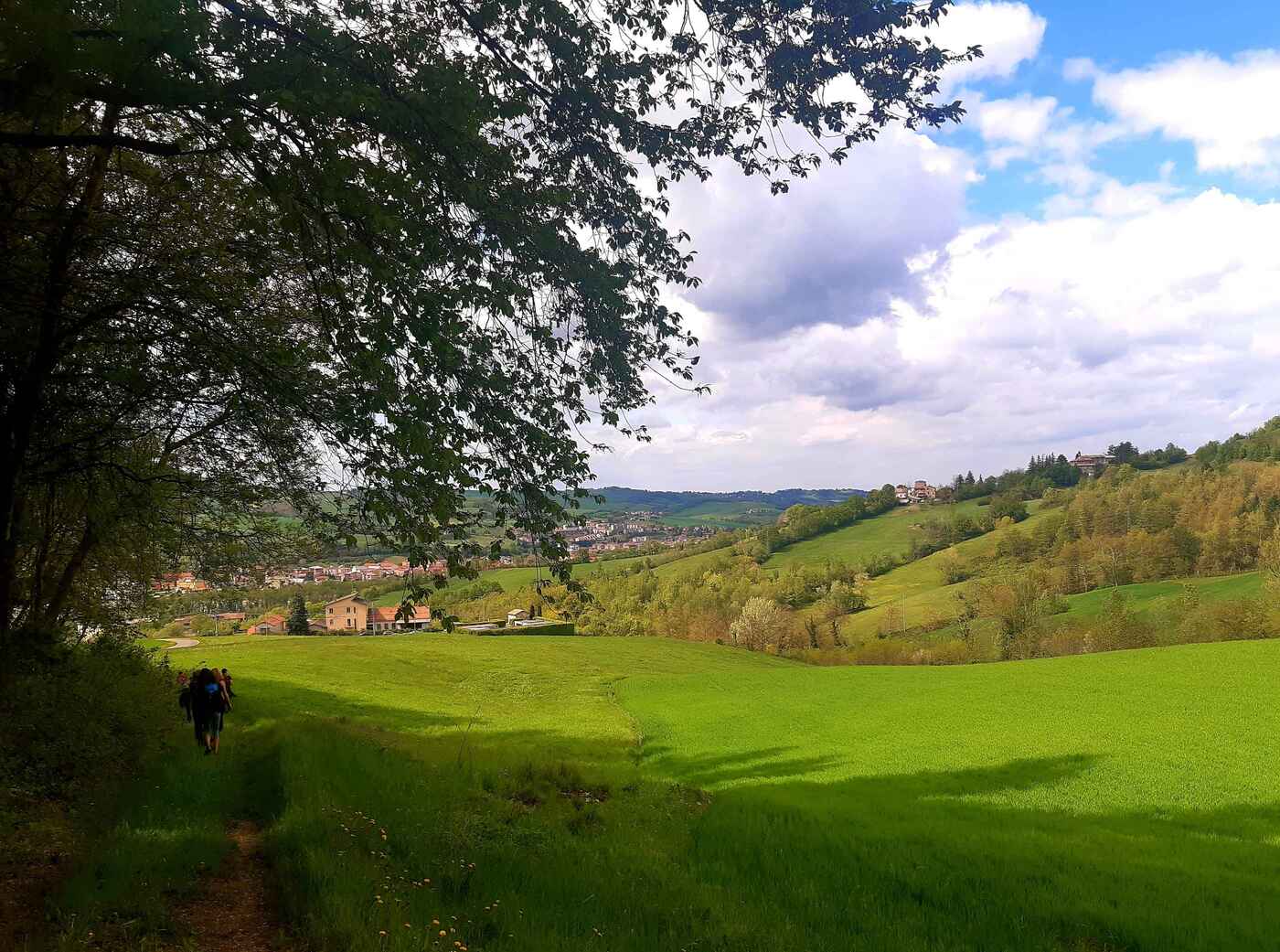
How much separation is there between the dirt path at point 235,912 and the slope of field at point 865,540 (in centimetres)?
14989

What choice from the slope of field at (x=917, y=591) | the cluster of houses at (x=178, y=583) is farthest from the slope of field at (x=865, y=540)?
the cluster of houses at (x=178, y=583)

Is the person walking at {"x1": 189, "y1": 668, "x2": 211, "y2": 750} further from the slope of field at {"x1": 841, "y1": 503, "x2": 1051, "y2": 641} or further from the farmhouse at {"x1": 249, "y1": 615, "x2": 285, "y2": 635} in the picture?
the slope of field at {"x1": 841, "y1": 503, "x2": 1051, "y2": 641}

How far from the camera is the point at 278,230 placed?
285 inches

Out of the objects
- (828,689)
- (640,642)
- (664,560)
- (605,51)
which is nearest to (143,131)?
(605,51)

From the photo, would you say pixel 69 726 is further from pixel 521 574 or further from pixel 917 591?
pixel 917 591

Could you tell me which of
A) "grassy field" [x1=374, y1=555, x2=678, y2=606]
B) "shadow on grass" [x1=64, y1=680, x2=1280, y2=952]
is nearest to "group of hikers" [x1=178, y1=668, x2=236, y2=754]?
"shadow on grass" [x1=64, y1=680, x2=1280, y2=952]

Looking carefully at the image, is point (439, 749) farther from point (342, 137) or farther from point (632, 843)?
point (342, 137)

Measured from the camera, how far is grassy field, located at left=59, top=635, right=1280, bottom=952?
652 centimetres

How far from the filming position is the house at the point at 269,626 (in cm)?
8472

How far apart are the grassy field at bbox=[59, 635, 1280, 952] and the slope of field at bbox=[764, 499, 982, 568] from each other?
129m

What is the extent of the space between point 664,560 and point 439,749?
149 meters

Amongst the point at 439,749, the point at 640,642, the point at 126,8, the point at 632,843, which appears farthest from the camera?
the point at 640,642

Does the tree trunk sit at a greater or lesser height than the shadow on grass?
greater

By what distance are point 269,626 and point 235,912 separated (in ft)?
326
